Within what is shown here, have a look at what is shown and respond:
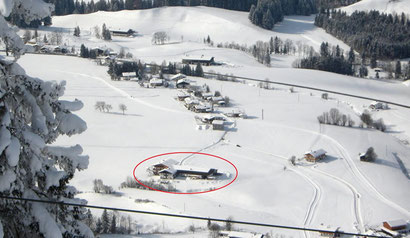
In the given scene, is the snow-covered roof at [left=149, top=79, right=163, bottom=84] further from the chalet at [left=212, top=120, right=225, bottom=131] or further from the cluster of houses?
the cluster of houses

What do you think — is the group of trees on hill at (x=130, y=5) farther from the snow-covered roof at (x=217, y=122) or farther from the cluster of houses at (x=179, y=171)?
the cluster of houses at (x=179, y=171)

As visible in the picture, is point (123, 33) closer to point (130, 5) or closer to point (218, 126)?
point (130, 5)

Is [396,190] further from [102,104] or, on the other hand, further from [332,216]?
[102,104]

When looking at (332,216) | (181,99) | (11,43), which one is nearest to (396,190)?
(332,216)

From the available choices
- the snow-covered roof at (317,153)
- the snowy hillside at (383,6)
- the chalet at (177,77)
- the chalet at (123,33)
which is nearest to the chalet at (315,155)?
the snow-covered roof at (317,153)

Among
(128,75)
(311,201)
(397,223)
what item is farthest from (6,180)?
(128,75)
